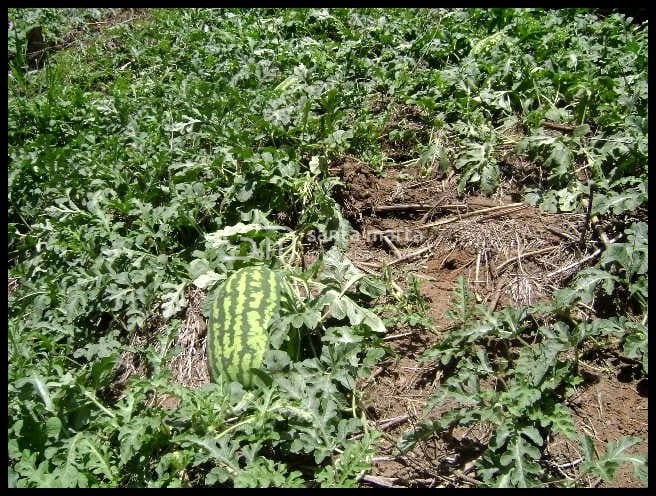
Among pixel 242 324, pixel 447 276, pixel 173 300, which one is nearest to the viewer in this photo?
pixel 242 324

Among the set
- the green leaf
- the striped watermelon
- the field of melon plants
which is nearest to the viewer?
the field of melon plants

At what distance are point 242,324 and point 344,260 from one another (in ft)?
2.69

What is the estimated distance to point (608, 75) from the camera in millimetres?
4738

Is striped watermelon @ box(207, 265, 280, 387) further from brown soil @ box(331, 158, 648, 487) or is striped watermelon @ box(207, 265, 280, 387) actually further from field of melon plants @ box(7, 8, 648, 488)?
brown soil @ box(331, 158, 648, 487)

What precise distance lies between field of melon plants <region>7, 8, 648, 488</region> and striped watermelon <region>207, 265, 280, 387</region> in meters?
0.01

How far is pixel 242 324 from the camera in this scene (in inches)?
132

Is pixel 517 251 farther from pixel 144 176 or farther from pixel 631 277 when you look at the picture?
pixel 144 176

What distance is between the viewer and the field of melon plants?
3.01 m

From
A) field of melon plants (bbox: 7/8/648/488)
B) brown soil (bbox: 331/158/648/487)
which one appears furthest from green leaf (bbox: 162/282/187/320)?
brown soil (bbox: 331/158/648/487)

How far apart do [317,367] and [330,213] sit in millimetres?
1335

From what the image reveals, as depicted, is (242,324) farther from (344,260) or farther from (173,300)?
(344,260)

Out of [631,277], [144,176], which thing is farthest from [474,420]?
[144,176]

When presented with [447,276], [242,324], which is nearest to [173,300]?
[242,324]

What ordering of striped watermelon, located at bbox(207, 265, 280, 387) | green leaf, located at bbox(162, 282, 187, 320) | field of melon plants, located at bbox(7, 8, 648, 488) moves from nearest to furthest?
field of melon plants, located at bbox(7, 8, 648, 488) → striped watermelon, located at bbox(207, 265, 280, 387) → green leaf, located at bbox(162, 282, 187, 320)
